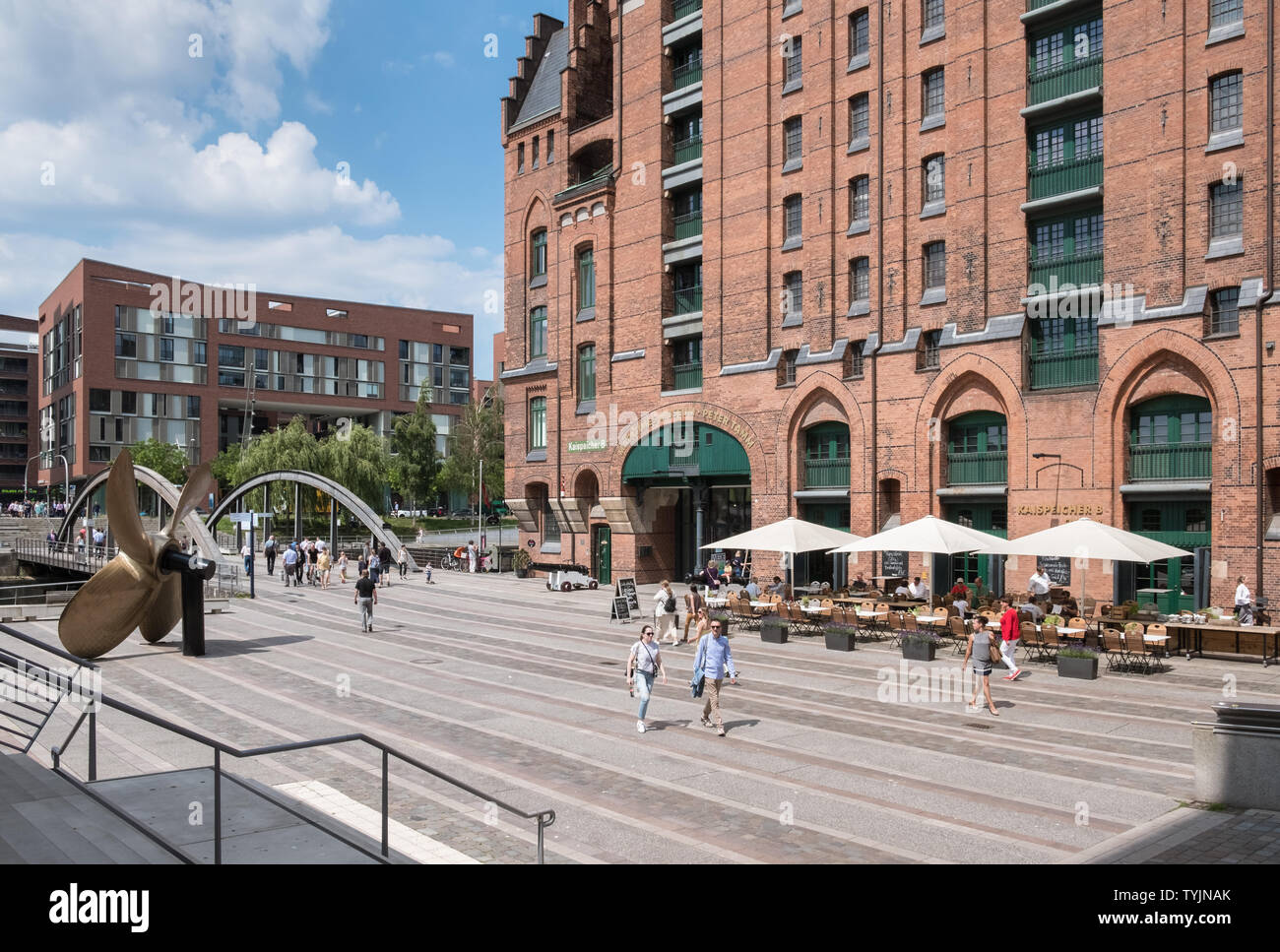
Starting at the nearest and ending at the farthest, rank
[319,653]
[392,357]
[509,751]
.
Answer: [509,751] → [319,653] → [392,357]

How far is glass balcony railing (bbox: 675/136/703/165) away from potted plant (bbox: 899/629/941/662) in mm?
22759

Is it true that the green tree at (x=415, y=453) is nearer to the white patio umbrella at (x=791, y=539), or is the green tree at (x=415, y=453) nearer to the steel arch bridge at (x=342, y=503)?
the steel arch bridge at (x=342, y=503)

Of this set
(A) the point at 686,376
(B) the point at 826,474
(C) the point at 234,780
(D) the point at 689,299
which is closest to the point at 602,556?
(A) the point at 686,376

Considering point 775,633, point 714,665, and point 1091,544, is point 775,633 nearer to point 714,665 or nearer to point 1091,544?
point 1091,544

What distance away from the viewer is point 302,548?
42500 millimetres

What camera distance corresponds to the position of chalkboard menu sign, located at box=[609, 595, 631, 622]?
91.6 ft

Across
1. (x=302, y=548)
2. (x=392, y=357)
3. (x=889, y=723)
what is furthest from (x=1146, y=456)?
(x=392, y=357)

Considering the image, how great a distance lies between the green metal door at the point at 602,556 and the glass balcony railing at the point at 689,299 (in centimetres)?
972

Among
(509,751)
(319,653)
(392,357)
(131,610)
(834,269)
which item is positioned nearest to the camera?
(509,751)

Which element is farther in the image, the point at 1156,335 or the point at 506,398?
the point at 506,398

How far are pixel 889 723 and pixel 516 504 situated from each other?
32067 mm

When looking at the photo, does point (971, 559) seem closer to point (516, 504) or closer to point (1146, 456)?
point (1146, 456)

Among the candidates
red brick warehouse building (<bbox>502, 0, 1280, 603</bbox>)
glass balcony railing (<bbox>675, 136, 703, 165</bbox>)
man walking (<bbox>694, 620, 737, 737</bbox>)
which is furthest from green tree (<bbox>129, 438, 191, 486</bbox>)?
man walking (<bbox>694, 620, 737, 737</bbox>)

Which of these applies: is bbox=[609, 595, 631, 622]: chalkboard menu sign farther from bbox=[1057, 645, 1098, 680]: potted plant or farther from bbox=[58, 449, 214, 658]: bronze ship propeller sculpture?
bbox=[1057, 645, 1098, 680]: potted plant
